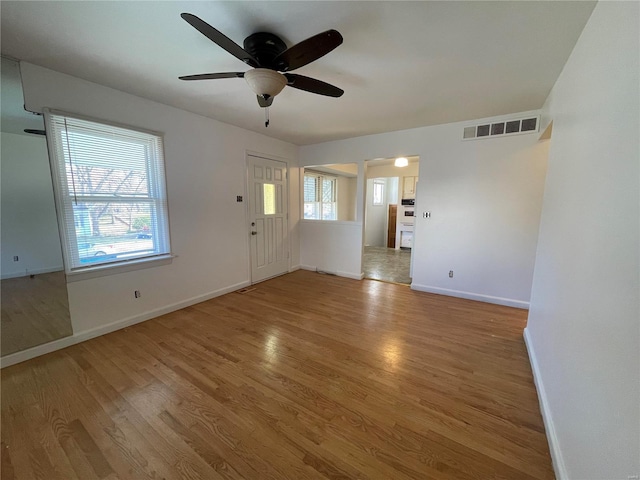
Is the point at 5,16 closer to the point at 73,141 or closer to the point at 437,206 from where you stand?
the point at 73,141

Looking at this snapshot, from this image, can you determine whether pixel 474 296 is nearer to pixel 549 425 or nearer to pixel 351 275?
pixel 351 275

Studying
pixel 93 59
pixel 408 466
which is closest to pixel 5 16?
pixel 93 59

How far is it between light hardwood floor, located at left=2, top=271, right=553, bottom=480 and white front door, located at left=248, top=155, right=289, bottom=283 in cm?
162

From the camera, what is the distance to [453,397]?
176 centimetres

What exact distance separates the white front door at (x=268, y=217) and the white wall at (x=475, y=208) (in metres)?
1.79

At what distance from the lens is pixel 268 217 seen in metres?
4.41

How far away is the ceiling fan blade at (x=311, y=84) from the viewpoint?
1.78m

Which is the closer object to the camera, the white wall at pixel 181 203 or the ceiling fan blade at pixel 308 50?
the ceiling fan blade at pixel 308 50

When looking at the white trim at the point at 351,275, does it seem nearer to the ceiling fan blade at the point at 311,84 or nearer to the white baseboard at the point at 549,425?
the white baseboard at the point at 549,425

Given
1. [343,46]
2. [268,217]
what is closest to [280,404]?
[343,46]

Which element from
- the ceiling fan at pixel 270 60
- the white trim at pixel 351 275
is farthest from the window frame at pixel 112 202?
the white trim at pixel 351 275

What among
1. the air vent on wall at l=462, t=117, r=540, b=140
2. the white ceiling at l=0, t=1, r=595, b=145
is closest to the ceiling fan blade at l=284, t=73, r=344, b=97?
the white ceiling at l=0, t=1, r=595, b=145

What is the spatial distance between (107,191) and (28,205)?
1.92 feet

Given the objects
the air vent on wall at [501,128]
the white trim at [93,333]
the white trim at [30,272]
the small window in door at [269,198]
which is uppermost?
the air vent on wall at [501,128]
